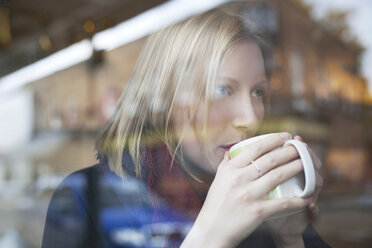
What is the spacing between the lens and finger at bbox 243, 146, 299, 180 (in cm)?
42

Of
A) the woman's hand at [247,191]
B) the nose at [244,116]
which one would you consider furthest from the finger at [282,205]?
the nose at [244,116]

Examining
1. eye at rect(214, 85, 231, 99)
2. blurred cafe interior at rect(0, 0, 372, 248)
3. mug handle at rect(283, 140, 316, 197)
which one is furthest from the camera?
blurred cafe interior at rect(0, 0, 372, 248)

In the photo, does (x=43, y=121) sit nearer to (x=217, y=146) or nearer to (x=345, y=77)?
(x=217, y=146)

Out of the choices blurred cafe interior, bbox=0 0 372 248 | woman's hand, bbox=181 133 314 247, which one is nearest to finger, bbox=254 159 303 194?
woman's hand, bbox=181 133 314 247

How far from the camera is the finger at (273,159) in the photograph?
421 mm

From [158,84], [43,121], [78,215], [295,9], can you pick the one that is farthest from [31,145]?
[295,9]

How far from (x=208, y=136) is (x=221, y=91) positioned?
64mm

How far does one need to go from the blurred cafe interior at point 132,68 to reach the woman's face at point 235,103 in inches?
1.6

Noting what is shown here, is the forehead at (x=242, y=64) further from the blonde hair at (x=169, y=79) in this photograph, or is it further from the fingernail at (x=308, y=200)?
the fingernail at (x=308, y=200)

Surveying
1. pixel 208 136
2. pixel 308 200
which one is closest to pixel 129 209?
pixel 208 136

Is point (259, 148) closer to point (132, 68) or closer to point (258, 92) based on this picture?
point (258, 92)

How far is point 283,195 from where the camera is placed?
426 millimetres

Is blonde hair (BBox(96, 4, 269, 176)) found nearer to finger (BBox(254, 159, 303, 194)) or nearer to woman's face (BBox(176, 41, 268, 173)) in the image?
woman's face (BBox(176, 41, 268, 173))

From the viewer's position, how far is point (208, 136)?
1.71 ft
